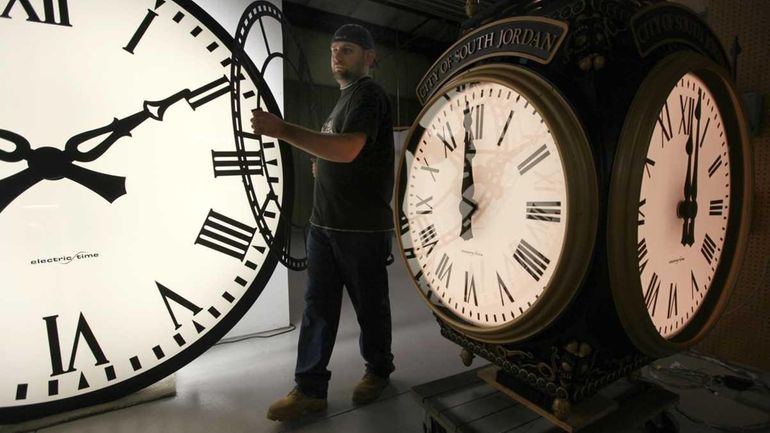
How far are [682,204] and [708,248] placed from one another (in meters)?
0.20

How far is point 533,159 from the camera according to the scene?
733 mm

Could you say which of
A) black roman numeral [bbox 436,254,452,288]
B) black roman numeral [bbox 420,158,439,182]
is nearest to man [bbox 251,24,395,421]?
black roman numeral [bbox 420,158,439,182]

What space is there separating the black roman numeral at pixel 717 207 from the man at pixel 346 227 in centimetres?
91

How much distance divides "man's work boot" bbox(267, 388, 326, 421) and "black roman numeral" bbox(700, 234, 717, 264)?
1248 millimetres

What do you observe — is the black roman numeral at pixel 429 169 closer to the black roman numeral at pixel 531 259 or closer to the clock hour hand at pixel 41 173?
the black roman numeral at pixel 531 259

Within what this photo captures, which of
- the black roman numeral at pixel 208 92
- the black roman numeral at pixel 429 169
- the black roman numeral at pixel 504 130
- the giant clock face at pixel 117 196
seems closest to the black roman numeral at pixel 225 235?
the giant clock face at pixel 117 196

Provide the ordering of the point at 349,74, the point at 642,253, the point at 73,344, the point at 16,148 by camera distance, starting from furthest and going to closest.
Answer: the point at 349,74 < the point at 73,344 < the point at 16,148 < the point at 642,253

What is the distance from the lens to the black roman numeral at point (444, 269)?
0.92m

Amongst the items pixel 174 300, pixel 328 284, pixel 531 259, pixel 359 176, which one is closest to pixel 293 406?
pixel 328 284

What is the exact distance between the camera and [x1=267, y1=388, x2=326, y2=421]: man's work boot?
4.47 feet

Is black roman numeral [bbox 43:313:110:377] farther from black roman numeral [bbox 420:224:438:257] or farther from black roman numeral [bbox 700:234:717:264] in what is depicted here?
black roman numeral [bbox 700:234:717:264]

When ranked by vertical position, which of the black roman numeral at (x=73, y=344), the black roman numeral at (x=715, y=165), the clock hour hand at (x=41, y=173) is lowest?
the black roman numeral at (x=73, y=344)

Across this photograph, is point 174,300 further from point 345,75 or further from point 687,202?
point 687,202

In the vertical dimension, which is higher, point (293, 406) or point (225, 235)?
point (225, 235)
